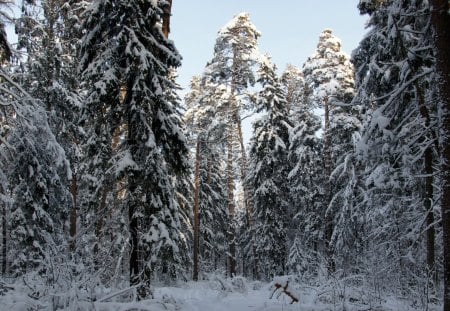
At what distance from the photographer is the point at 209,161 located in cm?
3061

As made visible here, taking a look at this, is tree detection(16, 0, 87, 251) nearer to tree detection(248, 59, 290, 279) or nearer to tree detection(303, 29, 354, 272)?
tree detection(248, 59, 290, 279)

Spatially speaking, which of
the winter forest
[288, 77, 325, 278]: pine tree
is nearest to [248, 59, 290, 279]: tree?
the winter forest

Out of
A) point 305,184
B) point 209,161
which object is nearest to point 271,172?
point 305,184

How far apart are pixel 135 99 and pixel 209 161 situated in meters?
20.0

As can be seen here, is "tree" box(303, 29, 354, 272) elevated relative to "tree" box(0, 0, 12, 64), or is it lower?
elevated

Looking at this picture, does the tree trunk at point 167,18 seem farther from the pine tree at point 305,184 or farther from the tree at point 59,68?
the pine tree at point 305,184

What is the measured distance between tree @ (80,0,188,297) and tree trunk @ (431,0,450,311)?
22.3 ft

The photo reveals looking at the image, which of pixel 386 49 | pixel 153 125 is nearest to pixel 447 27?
pixel 386 49

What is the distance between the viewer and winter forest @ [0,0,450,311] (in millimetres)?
7211

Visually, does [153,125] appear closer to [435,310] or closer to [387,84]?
[387,84]

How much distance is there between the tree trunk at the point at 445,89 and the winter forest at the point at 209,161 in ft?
0.10

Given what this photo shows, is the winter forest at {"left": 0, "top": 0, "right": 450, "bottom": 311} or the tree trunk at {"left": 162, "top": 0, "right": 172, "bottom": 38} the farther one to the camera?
the tree trunk at {"left": 162, "top": 0, "right": 172, "bottom": 38}

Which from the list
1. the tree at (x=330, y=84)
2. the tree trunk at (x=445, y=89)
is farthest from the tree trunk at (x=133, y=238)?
the tree at (x=330, y=84)

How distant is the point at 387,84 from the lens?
1217 centimetres
